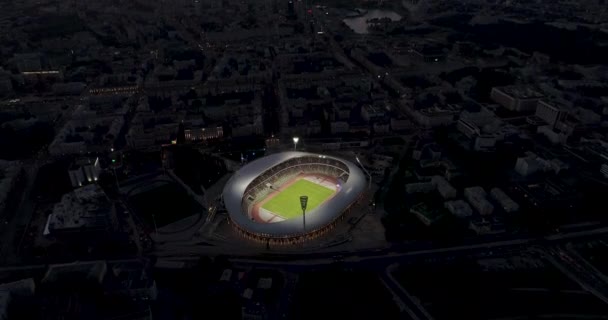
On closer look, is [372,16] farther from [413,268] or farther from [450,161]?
[413,268]

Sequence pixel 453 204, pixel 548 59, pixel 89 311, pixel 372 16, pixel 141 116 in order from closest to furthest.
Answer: pixel 89 311, pixel 453 204, pixel 141 116, pixel 548 59, pixel 372 16

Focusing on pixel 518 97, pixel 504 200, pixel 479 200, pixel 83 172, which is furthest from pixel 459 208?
pixel 83 172

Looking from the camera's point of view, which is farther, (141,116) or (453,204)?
(141,116)

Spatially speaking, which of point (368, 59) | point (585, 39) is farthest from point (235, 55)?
point (585, 39)

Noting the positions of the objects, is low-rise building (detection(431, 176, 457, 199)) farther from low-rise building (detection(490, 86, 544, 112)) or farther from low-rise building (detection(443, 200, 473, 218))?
low-rise building (detection(490, 86, 544, 112))

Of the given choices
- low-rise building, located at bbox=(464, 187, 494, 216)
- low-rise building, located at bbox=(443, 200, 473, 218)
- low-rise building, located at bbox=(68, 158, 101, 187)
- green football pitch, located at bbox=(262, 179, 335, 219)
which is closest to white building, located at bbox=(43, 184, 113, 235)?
low-rise building, located at bbox=(68, 158, 101, 187)

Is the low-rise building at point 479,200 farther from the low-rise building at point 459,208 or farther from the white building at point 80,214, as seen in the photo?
the white building at point 80,214
